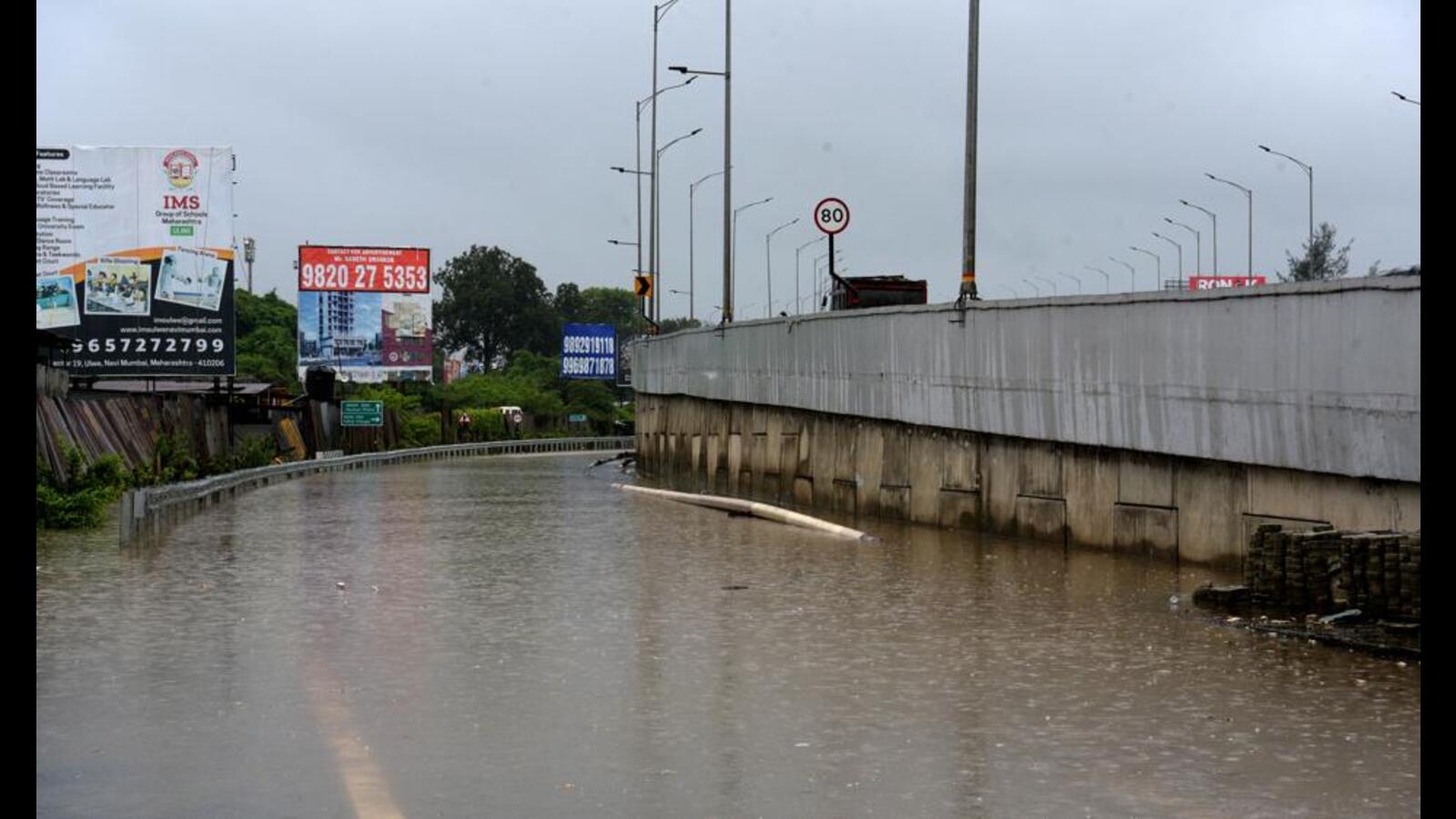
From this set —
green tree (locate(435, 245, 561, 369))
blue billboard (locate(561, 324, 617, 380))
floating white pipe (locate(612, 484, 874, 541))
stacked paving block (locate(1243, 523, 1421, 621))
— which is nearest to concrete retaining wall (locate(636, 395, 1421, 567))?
floating white pipe (locate(612, 484, 874, 541))

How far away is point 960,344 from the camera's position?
27578mm

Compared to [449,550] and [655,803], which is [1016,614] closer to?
[655,803]

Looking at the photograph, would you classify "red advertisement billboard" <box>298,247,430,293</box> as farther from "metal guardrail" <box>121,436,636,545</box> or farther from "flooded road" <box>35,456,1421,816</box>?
"flooded road" <box>35,456,1421,816</box>

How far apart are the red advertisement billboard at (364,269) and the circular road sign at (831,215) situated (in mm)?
52325

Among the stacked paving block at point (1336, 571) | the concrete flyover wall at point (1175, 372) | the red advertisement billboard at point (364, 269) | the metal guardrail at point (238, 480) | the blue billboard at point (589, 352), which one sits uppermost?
the red advertisement billboard at point (364, 269)

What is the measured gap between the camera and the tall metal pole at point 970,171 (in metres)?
28.0

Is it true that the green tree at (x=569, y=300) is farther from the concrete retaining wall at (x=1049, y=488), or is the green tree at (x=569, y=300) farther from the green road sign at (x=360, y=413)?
Answer: the concrete retaining wall at (x=1049, y=488)

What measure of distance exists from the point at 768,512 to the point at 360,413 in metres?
48.5

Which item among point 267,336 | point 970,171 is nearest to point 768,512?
point 970,171

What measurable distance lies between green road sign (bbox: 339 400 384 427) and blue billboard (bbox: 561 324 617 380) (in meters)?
32.8

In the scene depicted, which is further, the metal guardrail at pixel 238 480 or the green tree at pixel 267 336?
the green tree at pixel 267 336

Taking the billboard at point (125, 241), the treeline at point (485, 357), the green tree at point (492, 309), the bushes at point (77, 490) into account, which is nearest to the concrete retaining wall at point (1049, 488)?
the bushes at point (77, 490)
